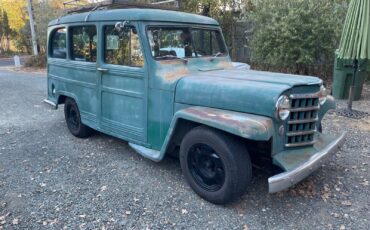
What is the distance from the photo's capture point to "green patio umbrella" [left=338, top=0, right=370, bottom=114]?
5883 millimetres

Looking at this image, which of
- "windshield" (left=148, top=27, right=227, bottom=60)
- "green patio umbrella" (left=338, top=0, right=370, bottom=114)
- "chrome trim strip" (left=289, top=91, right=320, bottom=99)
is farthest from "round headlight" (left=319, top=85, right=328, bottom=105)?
"green patio umbrella" (left=338, top=0, right=370, bottom=114)

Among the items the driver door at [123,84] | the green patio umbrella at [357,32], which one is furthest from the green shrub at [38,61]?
the green patio umbrella at [357,32]

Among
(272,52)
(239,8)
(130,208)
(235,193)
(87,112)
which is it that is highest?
(239,8)

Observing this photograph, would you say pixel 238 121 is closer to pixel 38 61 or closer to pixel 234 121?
pixel 234 121

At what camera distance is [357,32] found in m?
6.00

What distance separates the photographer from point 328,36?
873 cm

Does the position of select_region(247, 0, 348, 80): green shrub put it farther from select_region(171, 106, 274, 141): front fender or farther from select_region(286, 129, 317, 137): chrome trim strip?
select_region(171, 106, 274, 141): front fender

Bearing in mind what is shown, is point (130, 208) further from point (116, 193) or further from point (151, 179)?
point (151, 179)

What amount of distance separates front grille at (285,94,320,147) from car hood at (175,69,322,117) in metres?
0.16

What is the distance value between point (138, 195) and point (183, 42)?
6.45 ft

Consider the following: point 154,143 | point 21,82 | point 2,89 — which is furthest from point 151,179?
point 21,82

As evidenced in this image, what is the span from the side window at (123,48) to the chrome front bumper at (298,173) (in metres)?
2.03

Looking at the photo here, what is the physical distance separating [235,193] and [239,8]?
10.7 m

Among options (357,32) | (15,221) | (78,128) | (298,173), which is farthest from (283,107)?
(357,32)
